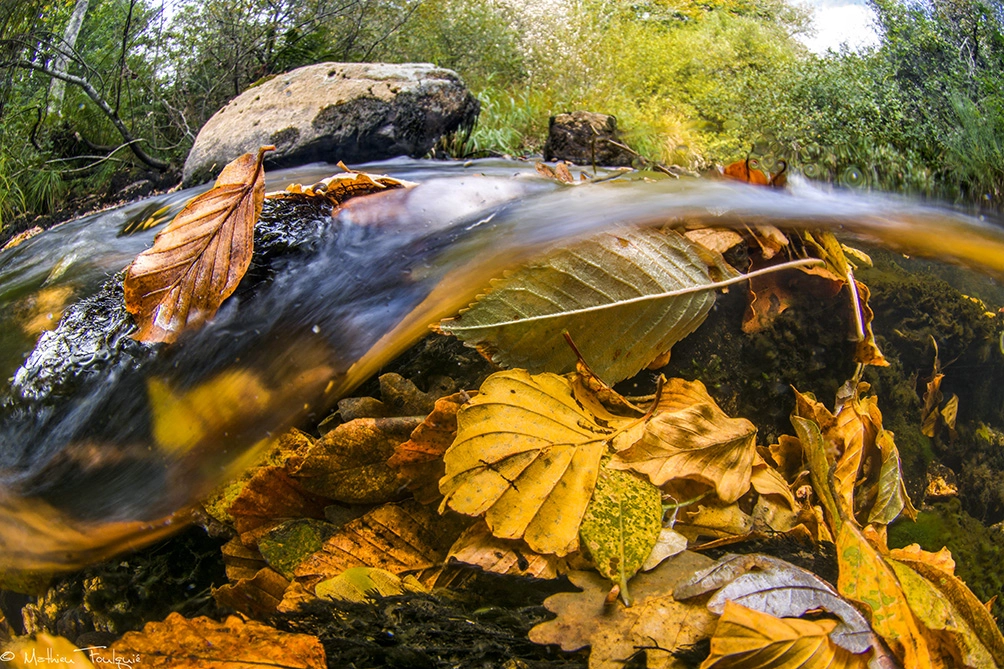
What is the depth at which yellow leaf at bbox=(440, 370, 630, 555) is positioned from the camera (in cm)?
55

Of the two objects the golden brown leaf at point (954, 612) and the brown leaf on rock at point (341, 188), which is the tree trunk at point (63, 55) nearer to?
the brown leaf on rock at point (341, 188)

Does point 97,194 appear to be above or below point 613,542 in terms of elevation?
above

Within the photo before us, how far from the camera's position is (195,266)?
0.68 m

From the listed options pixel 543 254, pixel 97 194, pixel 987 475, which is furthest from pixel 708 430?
pixel 97 194

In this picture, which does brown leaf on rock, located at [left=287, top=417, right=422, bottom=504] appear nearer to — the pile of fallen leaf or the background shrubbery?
the pile of fallen leaf

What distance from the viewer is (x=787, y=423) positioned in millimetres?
657

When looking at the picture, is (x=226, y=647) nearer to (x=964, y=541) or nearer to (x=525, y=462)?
(x=525, y=462)

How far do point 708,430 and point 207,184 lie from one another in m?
0.78

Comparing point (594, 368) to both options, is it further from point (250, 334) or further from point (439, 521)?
point (250, 334)

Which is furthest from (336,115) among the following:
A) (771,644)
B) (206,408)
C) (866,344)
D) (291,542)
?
(771,644)

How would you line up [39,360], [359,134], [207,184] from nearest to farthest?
[39,360], [207,184], [359,134]

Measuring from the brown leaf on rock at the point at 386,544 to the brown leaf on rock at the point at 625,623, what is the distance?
0.12m

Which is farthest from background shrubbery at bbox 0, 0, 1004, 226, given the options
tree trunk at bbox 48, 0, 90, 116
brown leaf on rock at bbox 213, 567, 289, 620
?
brown leaf on rock at bbox 213, 567, 289, 620

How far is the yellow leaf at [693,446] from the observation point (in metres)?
0.58
